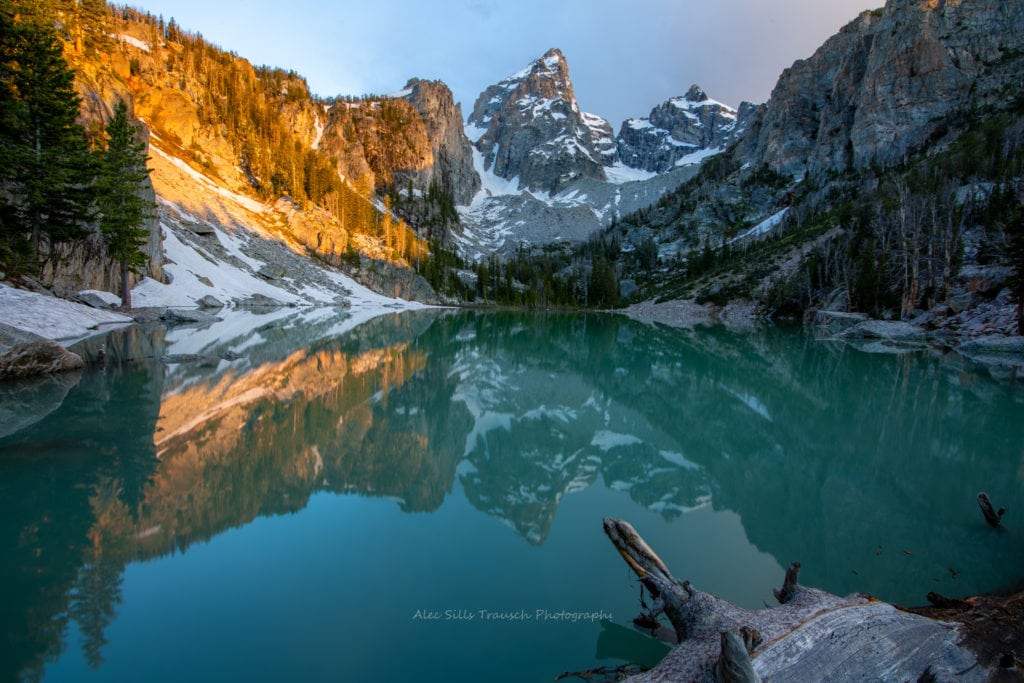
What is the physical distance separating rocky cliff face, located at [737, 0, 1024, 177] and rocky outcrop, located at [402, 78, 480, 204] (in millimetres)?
119415

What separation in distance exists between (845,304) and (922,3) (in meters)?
82.8

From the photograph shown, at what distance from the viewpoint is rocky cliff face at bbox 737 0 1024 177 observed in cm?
7912

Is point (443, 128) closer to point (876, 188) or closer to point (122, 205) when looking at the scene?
point (876, 188)

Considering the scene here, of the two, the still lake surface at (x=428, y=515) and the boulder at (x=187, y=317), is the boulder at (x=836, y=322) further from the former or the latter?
the boulder at (x=187, y=317)

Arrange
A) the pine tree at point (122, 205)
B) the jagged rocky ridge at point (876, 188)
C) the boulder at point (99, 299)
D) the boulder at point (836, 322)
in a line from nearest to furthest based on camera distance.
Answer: the pine tree at point (122, 205)
the boulder at point (99, 299)
the jagged rocky ridge at point (876, 188)
the boulder at point (836, 322)

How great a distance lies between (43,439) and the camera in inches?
327

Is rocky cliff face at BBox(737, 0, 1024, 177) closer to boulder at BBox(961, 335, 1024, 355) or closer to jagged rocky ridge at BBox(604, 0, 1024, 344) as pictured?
jagged rocky ridge at BBox(604, 0, 1024, 344)

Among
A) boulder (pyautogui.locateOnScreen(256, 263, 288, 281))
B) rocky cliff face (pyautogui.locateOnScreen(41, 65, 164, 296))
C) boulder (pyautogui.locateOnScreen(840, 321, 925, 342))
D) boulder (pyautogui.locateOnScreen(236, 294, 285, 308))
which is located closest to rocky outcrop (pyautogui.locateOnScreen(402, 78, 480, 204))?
boulder (pyautogui.locateOnScreen(256, 263, 288, 281))

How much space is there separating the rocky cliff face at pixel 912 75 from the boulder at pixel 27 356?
112 meters

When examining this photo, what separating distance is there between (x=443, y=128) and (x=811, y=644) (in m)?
202

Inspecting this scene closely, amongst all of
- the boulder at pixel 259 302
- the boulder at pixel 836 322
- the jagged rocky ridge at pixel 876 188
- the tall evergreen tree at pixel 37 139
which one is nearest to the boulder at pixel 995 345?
the jagged rocky ridge at pixel 876 188

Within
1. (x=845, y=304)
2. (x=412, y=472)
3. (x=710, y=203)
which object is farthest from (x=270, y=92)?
(x=412, y=472)

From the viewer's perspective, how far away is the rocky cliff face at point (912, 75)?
7912 centimetres

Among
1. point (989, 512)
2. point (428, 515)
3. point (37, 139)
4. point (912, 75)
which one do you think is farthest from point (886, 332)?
point (912, 75)
